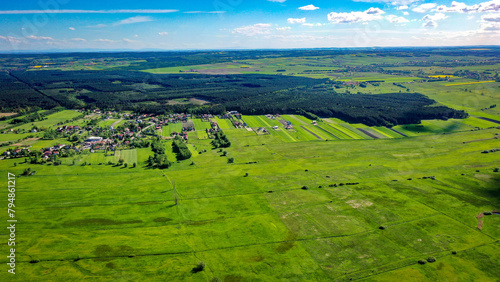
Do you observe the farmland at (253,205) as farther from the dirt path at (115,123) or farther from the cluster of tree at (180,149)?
the dirt path at (115,123)

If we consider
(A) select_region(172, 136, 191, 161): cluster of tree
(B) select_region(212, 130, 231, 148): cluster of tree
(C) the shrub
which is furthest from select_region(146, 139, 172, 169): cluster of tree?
(C) the shrub

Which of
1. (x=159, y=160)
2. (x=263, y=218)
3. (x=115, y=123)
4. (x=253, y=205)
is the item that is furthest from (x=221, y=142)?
(x=115, y=123)

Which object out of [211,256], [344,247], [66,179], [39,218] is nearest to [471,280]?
[344,247]

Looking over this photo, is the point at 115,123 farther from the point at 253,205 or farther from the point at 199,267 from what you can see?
the point at 199,267

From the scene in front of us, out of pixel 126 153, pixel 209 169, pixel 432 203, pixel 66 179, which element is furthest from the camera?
pixel 126 153

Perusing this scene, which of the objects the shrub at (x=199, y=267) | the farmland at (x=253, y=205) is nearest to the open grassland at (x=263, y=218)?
the farmland at (x=253, y=205)

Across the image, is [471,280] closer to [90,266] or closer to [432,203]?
[432,203]

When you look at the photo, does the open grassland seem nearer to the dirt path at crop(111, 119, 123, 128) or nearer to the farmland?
the farmland
